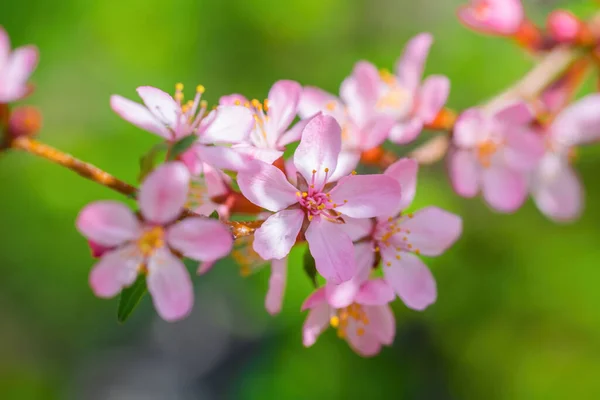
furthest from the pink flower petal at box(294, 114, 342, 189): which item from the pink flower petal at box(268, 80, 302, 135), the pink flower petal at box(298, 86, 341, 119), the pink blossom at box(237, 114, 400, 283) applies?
the pink flower petal at box(298, 86, 341, 119)

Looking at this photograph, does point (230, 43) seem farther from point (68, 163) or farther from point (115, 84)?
point (68, 163)

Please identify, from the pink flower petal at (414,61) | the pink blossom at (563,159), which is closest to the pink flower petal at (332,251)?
the pink flower petal at (414,61)

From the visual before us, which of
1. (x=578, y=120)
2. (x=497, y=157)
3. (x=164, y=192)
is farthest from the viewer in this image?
(x=578, y=120)

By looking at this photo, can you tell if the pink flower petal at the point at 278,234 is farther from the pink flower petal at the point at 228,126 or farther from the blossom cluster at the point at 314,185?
the pink flower petal at the point at 228,126

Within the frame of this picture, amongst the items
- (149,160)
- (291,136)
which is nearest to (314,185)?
(291,136)

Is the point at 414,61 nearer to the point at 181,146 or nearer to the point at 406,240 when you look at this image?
the point at 406,240

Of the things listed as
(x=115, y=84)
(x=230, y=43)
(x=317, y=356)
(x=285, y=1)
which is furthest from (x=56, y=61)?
(x=317, y=356)

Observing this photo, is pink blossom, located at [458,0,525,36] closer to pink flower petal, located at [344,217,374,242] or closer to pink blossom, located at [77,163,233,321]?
pink flower petal, located at [344,217,374,242]
